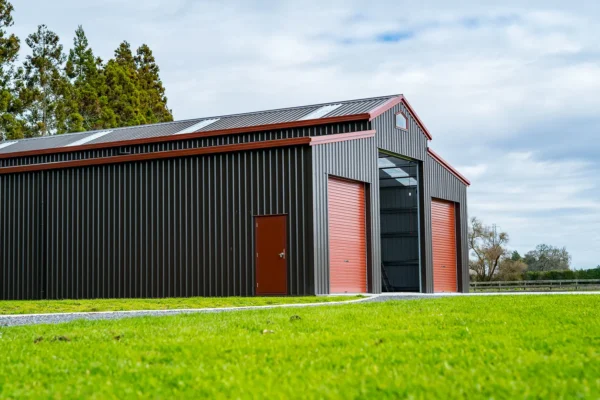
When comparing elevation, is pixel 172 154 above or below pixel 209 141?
below

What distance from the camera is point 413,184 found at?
95.8ft

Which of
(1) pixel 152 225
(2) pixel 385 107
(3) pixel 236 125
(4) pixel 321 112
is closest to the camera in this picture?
(1) pixel 152 225

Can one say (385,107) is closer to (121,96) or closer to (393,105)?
(393,105)

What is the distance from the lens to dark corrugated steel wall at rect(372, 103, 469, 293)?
26.5 meters

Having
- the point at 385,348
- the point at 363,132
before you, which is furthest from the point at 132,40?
the point at 385,348

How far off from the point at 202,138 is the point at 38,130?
2860 centimetres

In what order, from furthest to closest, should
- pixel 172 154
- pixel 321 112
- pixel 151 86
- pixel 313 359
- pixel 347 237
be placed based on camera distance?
pixel 151 86
pixel 321 112
pixel 347 237
pixel 172 154
pixel 313 359

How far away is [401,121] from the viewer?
90.8 ft

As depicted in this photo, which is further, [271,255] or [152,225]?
[152,225]

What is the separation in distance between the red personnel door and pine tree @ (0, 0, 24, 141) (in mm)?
31504

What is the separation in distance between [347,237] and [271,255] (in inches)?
109

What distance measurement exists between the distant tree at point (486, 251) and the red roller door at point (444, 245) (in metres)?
27.4

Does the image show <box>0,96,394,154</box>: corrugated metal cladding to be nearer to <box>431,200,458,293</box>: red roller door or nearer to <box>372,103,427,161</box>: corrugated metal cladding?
<box>372,103,427,161</box>: corrugated metal cladding

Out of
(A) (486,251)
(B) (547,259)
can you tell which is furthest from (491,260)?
(B) (547,259)
